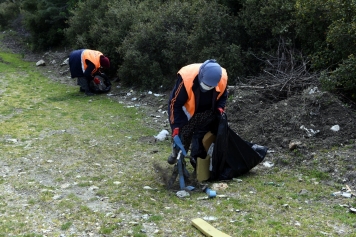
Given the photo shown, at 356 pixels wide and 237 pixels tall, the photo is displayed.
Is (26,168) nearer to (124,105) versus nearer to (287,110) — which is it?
(287,110)

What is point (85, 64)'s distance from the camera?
1181cm

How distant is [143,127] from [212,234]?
4.93m

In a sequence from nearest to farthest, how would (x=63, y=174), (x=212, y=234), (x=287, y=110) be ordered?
(x=212, y=234) < (x=63, y=174) < (x=287, y=110)

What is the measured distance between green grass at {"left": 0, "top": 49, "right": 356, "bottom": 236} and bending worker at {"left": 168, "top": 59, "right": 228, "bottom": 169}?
0.71 metres

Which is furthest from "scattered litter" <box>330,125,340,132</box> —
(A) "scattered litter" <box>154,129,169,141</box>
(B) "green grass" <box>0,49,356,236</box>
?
(A) "scattered litter" <box>154,129,169,141</box>

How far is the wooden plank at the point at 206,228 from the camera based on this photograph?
3.89m

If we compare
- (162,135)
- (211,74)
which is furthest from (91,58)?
(211,74)

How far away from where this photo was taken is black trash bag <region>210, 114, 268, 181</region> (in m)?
5.27

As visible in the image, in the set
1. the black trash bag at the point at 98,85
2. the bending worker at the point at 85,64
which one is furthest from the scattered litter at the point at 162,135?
the black trash bag at the point at 98,85

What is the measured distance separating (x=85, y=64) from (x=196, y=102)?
736cm

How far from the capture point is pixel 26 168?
6.10 metres

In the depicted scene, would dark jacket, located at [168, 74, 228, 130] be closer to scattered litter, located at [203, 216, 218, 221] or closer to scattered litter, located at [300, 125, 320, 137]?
scattered litter, located at [203, 216, 218, 221]

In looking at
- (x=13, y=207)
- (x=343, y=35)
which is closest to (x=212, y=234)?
(x=13, y=207)

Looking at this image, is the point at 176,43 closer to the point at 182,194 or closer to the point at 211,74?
the point at 211,74
